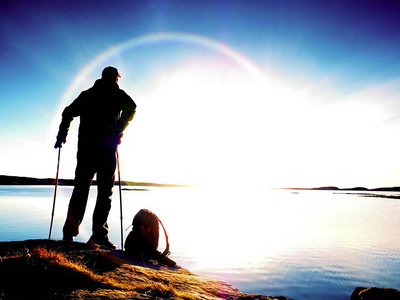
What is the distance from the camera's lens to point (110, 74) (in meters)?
5.75

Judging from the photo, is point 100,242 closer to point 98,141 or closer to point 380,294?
point 98,141

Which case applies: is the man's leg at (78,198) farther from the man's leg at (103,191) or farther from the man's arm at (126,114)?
the man's arm at (126,114)

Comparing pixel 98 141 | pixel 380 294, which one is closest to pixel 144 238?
pixel 98 141

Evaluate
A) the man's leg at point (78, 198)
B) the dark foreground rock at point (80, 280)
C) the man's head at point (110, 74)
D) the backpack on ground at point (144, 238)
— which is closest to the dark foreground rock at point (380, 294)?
the dark foreground rock at point (80, 280)

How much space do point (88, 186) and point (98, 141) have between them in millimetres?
1024

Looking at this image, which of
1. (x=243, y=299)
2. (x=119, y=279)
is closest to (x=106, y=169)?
(x=119, y=279)

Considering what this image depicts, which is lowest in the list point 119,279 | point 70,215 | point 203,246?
point 203,246

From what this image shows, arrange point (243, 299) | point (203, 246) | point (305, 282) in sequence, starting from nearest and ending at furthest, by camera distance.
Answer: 1. point (243, 299)
2. point (305, 282)
3. point (203, 246)

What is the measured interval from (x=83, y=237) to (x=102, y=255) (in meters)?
11.8

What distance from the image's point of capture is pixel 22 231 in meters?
14.6

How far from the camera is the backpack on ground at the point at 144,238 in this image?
6117 millimetres

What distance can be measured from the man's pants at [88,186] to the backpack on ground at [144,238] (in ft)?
3.16

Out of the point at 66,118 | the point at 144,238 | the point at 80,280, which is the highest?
the point at 66,118

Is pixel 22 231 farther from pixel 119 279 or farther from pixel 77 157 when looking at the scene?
pixel 119 279
